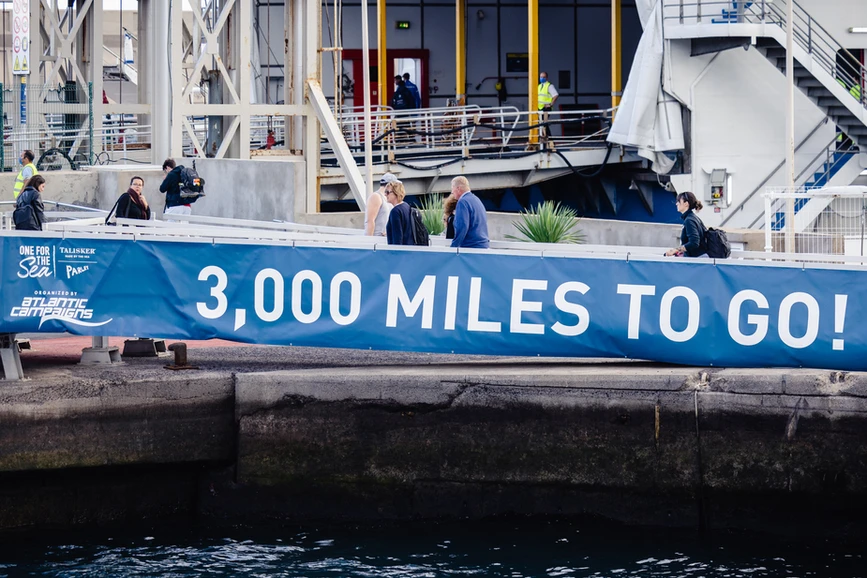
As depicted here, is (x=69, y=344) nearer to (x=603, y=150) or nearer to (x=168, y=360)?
(x=168, y=360)

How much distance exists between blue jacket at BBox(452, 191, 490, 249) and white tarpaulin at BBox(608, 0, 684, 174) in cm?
1490

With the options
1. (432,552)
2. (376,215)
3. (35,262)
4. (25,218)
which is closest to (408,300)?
(432,552)

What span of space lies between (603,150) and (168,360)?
745 inches

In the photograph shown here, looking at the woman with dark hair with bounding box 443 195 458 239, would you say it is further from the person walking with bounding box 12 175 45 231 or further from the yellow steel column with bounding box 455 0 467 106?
the yellow steel column with bounding box 455 0 467 106

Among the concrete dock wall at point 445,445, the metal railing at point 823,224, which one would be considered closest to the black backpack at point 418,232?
the concrete dock wall at point 445,445

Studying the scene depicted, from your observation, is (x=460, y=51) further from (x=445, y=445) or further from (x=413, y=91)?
(x=445, y=445)

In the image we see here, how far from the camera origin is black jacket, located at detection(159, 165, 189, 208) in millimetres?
17906

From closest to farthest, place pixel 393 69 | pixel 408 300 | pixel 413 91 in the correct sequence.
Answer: pixel 408 300 → pixel 413 91 → pixel 393 69

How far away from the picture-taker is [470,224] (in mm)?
11930

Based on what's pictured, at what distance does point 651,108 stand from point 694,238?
14.8 m

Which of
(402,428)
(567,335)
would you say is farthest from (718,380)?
(402,428)

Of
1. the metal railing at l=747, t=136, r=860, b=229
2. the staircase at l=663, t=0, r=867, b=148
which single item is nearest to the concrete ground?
the staircase at l=663, t=0, r=867, b=148

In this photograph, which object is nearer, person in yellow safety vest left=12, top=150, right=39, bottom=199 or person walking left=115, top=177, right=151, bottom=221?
person walking left=115, top=177, right=151, bottom=221

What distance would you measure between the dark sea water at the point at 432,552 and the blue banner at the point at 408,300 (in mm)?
1458
